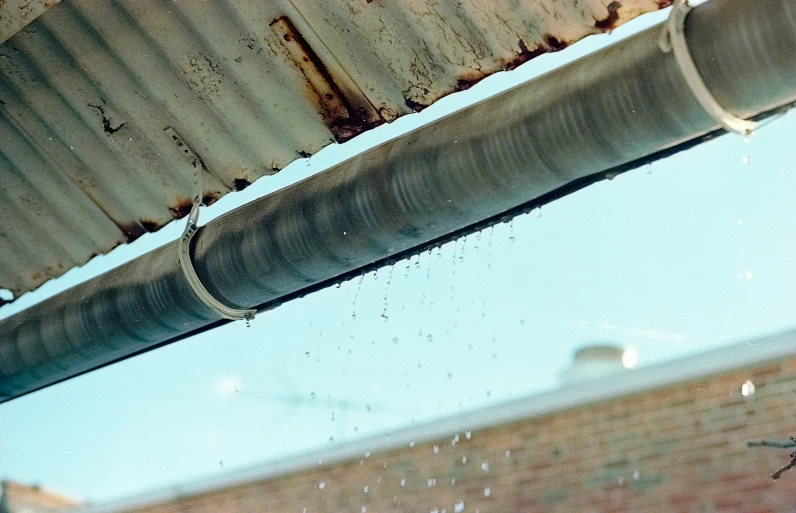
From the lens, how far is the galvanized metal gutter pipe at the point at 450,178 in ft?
5.69

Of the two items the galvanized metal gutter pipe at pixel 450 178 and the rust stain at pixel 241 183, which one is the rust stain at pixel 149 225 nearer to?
the galvanized metal gutter pipe at pixel 450 178

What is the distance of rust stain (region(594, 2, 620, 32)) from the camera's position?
2.08m

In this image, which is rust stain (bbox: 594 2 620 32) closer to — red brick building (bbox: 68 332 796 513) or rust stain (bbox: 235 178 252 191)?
rust stain (bbox: 235 178 252 191)

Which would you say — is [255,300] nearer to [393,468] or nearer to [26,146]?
[26,146]

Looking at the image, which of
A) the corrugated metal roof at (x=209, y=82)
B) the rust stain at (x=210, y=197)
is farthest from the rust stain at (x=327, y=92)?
the rust stain at (x=210, y=197)

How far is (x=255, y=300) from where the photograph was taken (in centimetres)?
259

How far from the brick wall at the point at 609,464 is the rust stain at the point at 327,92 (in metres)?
3.05

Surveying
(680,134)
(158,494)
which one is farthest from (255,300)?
(158,494)

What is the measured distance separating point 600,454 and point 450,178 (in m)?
3.50

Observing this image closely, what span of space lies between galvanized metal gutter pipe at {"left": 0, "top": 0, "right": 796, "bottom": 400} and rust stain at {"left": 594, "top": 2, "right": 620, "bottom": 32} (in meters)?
0.19

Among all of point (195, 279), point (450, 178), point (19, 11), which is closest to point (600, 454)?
point (195, 279)

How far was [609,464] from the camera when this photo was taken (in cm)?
498

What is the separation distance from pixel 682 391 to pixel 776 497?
81cm

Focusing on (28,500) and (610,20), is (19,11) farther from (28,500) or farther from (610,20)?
(28,500)
